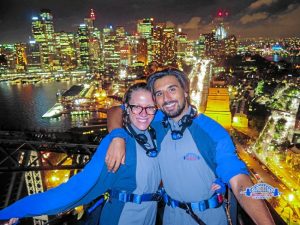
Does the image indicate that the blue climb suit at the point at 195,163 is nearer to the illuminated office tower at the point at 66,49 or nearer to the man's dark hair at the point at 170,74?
the man's dark hair at the point at 170,74

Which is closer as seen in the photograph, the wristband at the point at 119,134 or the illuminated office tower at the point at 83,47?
the wristband at the point at 119,134

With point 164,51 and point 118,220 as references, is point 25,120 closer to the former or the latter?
point 118,220

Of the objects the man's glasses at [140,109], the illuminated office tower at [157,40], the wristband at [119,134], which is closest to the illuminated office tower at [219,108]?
the man's glasses at [140,109]

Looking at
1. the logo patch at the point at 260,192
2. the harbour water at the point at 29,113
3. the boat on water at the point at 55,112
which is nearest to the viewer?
the logo patch at the point at 260,192

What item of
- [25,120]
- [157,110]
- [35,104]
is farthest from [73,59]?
[157,110]

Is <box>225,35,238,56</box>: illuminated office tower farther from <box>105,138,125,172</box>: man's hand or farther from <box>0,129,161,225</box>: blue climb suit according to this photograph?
<box>105,138,125,172</box>: man's hand

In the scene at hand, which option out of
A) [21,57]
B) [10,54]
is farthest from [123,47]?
[10,54]

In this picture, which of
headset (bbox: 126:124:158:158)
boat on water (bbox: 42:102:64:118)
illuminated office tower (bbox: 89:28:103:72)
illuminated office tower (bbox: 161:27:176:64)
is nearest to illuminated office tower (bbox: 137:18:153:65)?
illuminated office tower (bbox: 161:27:176:64)

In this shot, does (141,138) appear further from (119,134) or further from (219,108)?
(219,108)
